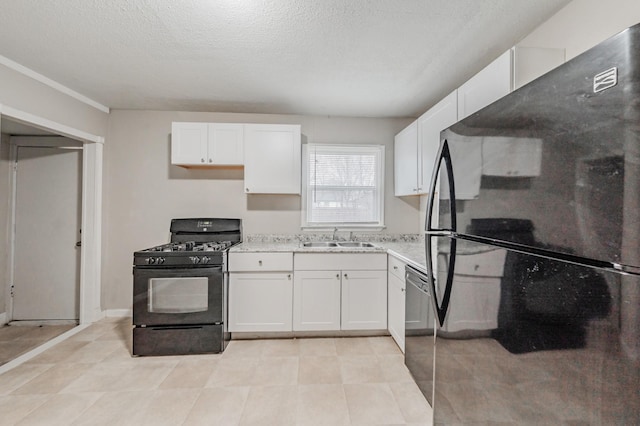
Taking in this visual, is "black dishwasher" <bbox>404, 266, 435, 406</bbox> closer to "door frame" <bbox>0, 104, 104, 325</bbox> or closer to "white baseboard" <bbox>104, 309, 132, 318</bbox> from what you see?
"white baseboard" <bbox>104, 309, 132, 318</bbox>

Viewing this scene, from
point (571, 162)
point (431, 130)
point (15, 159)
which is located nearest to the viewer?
point (571, 162)

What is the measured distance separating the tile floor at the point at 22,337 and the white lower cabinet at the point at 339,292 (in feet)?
8.14

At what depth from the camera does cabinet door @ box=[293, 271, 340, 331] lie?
9.52 feet

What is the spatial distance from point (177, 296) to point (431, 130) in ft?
8.59

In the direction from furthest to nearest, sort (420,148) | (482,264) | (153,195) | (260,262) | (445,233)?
(153,195), (260,262), (420,148), (445,233), (482,264)

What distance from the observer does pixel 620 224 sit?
0.61 m

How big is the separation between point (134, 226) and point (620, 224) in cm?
400

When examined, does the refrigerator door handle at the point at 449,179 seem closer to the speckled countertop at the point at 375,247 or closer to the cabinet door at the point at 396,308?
the speckled countertop at the point at 375,247

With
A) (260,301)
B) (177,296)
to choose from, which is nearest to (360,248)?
(260,301)

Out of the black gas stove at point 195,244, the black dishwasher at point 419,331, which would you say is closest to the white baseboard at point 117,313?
the black gas stove at point 195,244

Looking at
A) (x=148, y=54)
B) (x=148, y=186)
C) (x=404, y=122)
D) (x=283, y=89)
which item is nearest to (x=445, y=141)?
(x=283, y=89)

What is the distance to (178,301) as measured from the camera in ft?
8.61

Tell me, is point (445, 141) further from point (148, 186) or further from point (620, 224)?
point (148, 186)

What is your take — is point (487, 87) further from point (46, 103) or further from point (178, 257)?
point (46, 103)
